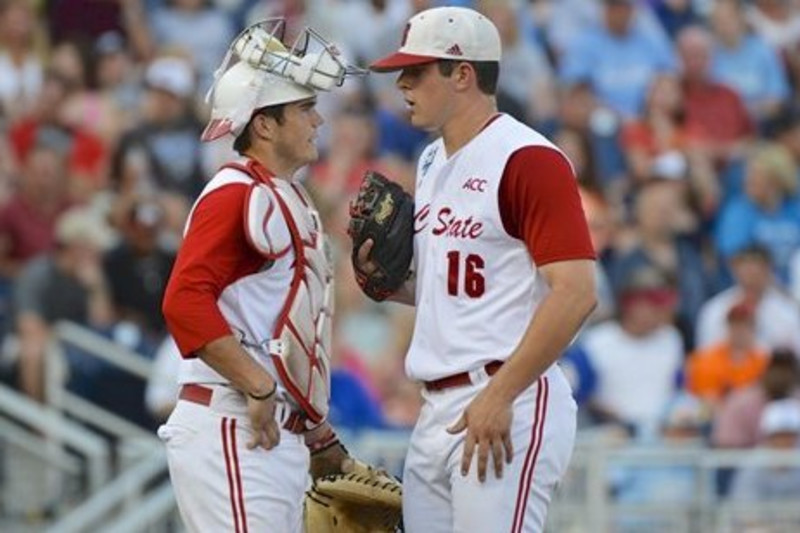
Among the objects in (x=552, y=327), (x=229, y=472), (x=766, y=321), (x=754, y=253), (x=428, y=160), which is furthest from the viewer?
(x=754, y=253)

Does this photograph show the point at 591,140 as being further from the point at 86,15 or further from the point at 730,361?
the point at 86,15

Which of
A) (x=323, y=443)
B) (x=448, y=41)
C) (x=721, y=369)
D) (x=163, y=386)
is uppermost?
(x=448, y=41)

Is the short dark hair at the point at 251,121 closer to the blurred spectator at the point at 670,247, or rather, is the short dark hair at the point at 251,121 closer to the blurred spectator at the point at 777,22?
the blurred spectator at the point at 670,247

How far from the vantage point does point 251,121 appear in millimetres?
7742

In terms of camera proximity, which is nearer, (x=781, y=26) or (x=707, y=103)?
(x=707, y=103)

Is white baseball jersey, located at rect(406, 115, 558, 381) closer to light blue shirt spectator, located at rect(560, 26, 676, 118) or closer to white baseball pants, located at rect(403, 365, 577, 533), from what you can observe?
white baseball pants, located at rect(403, 365, 577, 533)

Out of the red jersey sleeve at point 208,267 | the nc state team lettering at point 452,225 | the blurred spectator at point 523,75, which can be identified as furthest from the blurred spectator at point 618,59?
the red jersey sleeve at point 208,267

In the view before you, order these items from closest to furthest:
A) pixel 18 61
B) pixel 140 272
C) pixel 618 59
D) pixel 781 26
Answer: pixel 140 272, pixel 18 61, pixel 618 59, pixel 781 26

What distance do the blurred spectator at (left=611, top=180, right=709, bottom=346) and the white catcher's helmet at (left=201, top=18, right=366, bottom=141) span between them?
7221 millimetres

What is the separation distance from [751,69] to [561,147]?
2724 millimetres

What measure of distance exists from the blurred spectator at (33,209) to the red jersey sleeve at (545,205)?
7576mm

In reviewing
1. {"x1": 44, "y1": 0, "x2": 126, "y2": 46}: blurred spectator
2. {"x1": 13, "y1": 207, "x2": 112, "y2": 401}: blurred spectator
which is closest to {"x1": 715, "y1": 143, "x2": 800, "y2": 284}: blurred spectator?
{"x1": 13, "y1": 207, "x2": 112, "y2": 401}: blurred spectator

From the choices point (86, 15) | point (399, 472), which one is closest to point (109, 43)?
point (86, 15)

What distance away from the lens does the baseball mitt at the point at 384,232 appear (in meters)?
7.82
